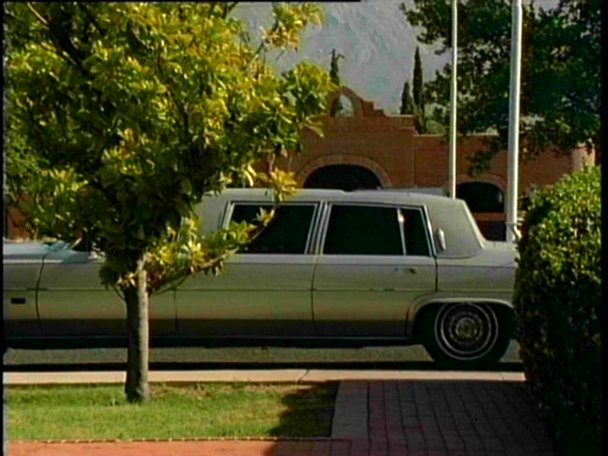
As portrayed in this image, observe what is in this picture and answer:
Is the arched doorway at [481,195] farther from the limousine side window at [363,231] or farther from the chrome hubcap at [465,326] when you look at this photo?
the chrome hubcap at [465,326]

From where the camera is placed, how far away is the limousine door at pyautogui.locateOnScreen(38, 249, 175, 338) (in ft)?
33.5

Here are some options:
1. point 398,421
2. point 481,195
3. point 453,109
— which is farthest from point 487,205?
point 398,421

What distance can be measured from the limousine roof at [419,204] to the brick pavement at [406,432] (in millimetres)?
1299

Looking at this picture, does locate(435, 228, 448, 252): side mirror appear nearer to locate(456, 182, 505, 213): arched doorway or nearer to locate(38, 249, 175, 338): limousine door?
locate(456, 182, 505, 213): arched doorway

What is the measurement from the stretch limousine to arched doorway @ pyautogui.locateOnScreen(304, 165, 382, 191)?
150 mm

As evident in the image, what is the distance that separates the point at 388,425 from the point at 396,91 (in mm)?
2161

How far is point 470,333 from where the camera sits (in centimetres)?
1060

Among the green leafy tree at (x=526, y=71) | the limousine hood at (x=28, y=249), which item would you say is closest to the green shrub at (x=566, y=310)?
the green leafy tree at (x=526, y=71)

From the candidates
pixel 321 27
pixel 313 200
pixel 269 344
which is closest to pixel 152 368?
pixel 269 344

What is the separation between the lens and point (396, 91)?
7.23 metres

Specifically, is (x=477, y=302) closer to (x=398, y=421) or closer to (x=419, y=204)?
(x=419, y=204)

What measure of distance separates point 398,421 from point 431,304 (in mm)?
2485

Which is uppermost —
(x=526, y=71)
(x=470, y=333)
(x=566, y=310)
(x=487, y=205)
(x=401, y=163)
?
(x=526, y=71)

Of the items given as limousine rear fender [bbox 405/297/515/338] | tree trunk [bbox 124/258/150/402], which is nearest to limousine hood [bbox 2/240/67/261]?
tree trunk [bbox 124/258/150/402]
